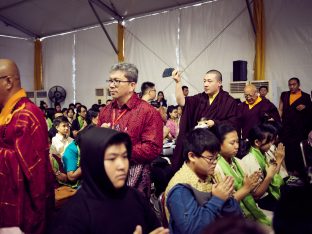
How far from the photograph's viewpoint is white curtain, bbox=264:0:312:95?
20.4ft

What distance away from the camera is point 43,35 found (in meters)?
11.4

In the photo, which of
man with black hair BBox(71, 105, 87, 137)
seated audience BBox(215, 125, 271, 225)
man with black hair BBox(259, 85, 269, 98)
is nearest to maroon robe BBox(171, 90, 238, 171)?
seated audience BBox(215, 125, 271, 225)

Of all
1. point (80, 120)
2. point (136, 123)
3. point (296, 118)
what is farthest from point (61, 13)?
point (136, 123)

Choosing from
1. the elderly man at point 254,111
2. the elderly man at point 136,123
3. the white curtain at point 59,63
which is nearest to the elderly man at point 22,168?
the elderly man at point 136,123

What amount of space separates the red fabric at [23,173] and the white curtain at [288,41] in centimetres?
570

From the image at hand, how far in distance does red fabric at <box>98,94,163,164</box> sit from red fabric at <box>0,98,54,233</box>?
63 cm

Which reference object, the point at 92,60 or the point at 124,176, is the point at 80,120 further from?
the point at 124,176

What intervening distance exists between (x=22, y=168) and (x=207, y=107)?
2.13 metres

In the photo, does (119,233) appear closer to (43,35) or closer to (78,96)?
(78,96)

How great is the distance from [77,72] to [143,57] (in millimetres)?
2814

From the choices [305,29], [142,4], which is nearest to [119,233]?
[305,29]

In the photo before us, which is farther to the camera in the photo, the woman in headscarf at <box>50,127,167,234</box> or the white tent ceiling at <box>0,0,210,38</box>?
the white tent ceiling at <box>0,0,210,38</box>

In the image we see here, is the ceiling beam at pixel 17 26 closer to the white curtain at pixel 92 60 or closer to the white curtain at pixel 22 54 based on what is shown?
the white curtain at pixel 22 54

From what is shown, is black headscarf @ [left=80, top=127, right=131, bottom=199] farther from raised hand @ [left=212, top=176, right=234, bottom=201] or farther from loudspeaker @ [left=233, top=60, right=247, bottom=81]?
loudspeaker @ [left=233, top=60, right=247, bottom=81]
